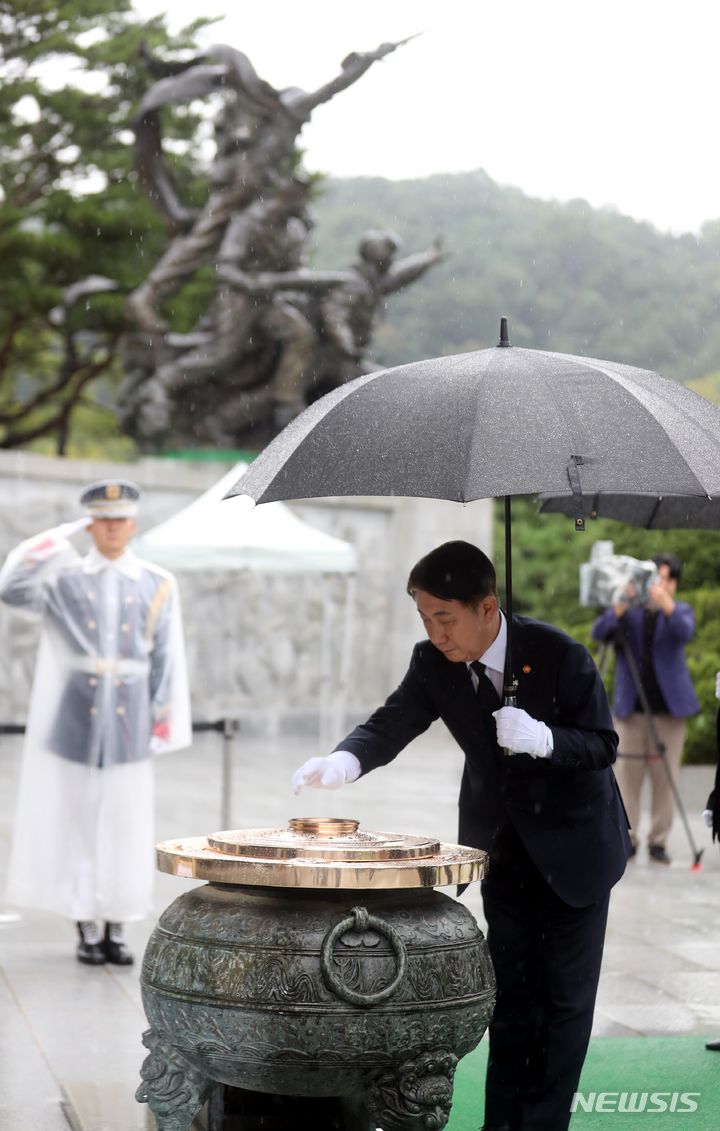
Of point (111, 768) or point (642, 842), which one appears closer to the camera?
point (111, 768)

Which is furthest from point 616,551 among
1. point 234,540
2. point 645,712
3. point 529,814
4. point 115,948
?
point 529,814

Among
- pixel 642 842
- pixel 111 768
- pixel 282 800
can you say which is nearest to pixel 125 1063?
pixel 111 768

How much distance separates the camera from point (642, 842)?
10617 mm

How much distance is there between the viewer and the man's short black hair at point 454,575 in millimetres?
3797

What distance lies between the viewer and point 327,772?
3879 mm

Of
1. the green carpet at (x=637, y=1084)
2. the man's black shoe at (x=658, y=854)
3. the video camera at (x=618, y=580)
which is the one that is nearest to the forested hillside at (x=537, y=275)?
the video camera at (x=618, y=580)

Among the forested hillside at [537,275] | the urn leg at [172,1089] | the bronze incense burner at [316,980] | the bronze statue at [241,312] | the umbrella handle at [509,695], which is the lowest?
the urn leg at [172,1089]

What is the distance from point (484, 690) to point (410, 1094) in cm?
103

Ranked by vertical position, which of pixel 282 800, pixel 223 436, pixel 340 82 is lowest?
pixel 282 800

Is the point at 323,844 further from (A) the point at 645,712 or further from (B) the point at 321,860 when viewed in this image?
(A) the point at 645,712

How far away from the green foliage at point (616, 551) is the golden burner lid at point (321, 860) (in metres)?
8.34

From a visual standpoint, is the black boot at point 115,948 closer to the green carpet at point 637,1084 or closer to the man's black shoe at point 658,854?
the green carpet at point 637,1084

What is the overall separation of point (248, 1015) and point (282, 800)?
9.53m

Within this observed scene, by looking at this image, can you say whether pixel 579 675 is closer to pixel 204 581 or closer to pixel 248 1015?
pixel 248 1015
